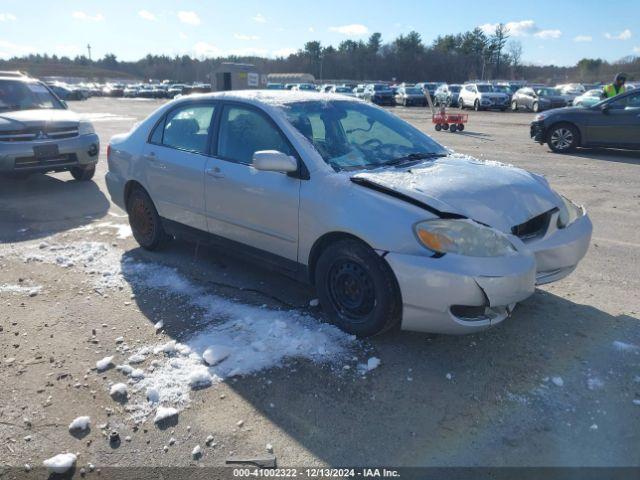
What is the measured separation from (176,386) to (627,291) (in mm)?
3657

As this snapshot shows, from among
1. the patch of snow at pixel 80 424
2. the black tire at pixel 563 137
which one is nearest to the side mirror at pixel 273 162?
the patch of snow at pixel 80 424

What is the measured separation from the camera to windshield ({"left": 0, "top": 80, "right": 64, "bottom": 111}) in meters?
8.84

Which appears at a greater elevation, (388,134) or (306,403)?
(388,134)

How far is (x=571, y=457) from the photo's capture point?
2.46 metres

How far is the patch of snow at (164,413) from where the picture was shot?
279cm

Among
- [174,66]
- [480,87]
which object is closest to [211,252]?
[480,87]

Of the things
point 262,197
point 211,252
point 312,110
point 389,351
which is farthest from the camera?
point 211,252

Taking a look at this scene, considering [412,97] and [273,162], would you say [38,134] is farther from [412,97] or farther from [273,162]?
[412,97]

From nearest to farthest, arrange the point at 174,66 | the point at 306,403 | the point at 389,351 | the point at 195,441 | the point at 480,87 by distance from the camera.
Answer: the point at 195,441 < the point at 306,403 < the point at 389,351 < the point at 480,87 < the point at 174,66

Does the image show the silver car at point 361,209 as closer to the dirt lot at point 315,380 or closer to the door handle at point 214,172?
the door handle at point 214,172

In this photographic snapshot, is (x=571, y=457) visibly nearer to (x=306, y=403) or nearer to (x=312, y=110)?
(x=306, y=403)

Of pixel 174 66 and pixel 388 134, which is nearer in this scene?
pixel 388 134

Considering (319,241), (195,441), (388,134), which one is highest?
(388,134)

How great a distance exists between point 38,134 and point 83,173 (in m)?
1.27
